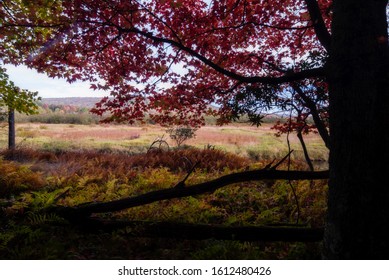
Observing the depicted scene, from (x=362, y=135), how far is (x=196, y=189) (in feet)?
7.82

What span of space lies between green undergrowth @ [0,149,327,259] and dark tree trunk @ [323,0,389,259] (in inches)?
55.1

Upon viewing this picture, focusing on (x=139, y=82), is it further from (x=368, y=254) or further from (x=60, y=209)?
(x=368, y=254)

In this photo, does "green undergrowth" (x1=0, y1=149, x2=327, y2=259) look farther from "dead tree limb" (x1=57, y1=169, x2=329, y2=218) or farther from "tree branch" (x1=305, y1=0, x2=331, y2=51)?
"tree branch" (x1=305, y1=0, x2=331, y2=51)

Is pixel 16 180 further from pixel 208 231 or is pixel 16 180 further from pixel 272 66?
pixel 272 66

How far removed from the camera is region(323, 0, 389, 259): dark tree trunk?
2568 mm

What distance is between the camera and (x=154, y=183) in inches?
294

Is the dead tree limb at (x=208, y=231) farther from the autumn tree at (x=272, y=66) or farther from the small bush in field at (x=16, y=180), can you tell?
the small bush in field at (x=16, y=180)

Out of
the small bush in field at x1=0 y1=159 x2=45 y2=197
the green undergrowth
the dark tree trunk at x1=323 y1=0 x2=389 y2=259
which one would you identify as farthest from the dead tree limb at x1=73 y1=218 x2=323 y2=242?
the small bush in field at x1=0 y1=159 x2=45 y2=197

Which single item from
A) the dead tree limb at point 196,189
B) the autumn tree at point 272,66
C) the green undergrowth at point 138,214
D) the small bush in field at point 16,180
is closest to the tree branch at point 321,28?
the autumn tree at point 272,66

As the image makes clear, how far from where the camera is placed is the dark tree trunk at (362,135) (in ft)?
8.43

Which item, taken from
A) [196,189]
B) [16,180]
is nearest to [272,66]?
[196,189]

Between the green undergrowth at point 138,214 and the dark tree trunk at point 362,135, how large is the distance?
1400 mm
